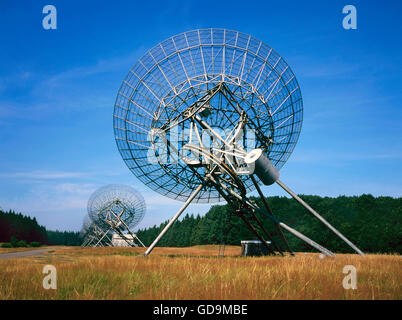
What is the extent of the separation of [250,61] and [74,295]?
736 inches

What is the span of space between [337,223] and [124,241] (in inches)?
1814

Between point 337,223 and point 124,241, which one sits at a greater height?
point 337,223

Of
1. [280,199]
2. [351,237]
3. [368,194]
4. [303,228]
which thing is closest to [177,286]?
[351,237]

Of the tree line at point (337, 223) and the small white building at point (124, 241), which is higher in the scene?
the tree line at point (337, 223)

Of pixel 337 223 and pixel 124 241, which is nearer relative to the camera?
pixel 337 223

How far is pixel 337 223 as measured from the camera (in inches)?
2420

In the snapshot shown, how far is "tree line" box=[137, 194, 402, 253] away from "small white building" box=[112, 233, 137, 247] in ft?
65.6

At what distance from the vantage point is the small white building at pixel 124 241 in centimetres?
6625

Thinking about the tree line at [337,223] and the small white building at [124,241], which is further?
the small white building at [124,241]

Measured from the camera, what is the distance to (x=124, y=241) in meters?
69.0

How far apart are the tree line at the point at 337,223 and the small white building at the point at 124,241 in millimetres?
19982

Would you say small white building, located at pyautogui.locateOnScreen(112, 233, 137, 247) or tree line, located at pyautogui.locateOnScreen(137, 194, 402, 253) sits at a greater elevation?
tree line, located at pyautogui.locateOnScreen(137, 194, 402, 253)

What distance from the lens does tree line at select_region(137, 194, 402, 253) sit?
5153 centimetres

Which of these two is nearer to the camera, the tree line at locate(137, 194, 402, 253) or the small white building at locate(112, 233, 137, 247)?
the tree line at locate(137, 194, 402, 253)
